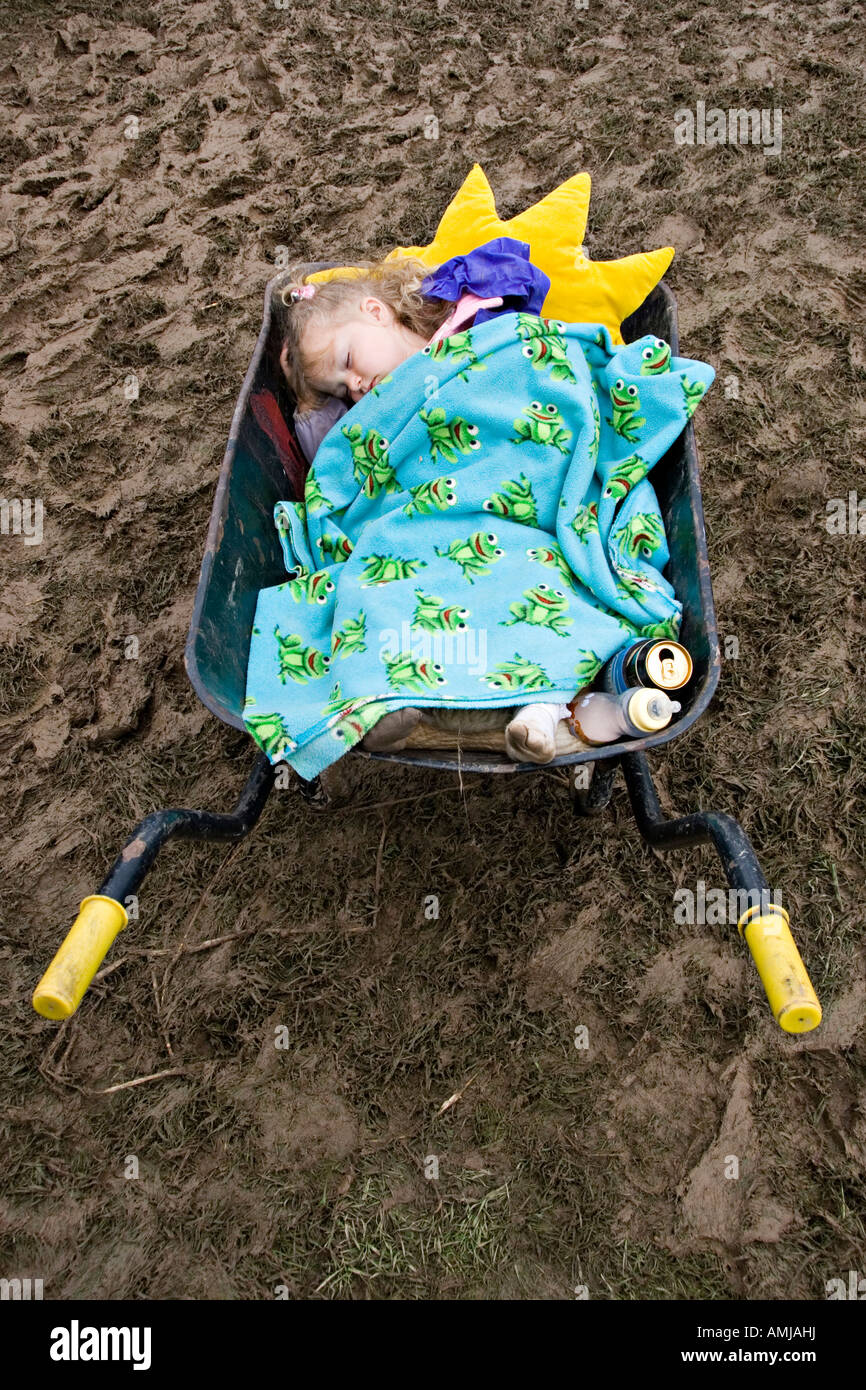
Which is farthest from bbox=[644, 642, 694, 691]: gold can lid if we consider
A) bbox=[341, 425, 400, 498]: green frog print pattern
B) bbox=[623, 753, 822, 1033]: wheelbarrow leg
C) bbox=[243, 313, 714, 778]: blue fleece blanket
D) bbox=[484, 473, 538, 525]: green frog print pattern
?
bbox=[341, 425, 400, 498]: green frog print pattern

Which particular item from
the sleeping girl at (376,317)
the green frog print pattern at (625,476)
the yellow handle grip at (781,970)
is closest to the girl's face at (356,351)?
the sleeping girl at (376,317)

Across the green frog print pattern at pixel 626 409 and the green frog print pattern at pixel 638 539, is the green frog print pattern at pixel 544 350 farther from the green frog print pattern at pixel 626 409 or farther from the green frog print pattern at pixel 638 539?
the green frog print pattern at pixel 638 539

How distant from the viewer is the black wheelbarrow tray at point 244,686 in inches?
46.6

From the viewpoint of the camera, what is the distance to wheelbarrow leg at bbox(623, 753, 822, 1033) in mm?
1108

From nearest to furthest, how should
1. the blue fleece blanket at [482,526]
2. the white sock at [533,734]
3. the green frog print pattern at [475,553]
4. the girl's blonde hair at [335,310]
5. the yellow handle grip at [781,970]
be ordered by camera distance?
1. the yellow handle grip at [781,970]
2. the white sock at [533,734]
3. the blue fleece blanket at [482,526]
4. the green frog print pattern at [475,553]
5. the girl's blonde hair at [335,310]

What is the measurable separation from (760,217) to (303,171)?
1706 mm

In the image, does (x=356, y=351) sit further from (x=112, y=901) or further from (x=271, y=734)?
(x=112, y=901)

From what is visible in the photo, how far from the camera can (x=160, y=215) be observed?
3.45 meters

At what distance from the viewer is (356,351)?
6.50ft

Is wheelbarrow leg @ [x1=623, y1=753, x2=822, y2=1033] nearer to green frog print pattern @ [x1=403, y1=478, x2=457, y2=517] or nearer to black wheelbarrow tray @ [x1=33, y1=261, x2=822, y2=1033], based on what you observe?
black wheelbarrow tray @ [x1=33, y1=261, x2=822, y2=1033]

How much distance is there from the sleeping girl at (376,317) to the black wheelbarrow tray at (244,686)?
64 mm

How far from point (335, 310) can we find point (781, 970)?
163 cm

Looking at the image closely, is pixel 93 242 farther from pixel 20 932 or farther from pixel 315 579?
pixel 20 932

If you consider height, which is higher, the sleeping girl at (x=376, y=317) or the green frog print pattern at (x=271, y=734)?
the sleeping girl at (x=376, y=317)
